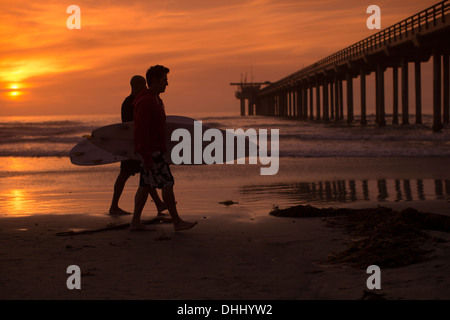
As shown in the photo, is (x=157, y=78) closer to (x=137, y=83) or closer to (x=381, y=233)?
(x=137, y=83)

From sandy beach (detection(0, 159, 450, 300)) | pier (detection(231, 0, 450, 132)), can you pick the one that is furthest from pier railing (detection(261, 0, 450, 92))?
sandy beach (detection(0, 159, 450, 300))

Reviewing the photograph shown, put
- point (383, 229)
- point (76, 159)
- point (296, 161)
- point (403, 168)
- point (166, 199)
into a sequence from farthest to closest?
point (296, 161) → point (403, 168) → point (76, 159) → point (166, 199) → point (383, 229)

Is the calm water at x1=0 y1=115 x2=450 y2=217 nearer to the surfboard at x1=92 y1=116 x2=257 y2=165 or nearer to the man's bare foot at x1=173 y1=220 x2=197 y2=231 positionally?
the surfboard at x1=92 y1=116 x2=257 y2=165

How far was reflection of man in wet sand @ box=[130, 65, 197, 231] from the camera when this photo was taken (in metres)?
5.09

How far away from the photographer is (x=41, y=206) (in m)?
7.27

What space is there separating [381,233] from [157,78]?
8.01 feet

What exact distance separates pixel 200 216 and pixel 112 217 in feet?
3.24

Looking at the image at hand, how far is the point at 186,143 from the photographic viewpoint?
6215mm

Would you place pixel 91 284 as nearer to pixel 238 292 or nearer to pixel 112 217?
pixel 238 292

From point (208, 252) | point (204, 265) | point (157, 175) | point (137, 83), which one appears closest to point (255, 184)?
point (137, 83)

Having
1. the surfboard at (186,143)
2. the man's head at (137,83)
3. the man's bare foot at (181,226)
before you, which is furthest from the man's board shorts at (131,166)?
the man's bare foot at (181,226)

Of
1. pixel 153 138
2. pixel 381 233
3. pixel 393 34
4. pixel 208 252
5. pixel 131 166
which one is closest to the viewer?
pixel 208 252

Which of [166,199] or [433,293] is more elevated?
[166,199]

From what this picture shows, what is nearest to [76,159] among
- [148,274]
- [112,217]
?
[112,217]
